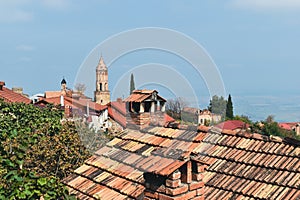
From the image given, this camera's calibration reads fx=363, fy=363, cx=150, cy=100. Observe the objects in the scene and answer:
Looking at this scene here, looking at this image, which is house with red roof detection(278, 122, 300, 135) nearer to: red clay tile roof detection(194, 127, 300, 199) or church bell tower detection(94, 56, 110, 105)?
red clay tile roof detection(194, 127, 300, 199)

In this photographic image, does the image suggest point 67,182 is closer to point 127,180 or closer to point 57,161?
point 127,180

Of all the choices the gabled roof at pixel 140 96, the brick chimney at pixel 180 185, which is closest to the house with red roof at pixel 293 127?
the gabled roof at pixel 140 96

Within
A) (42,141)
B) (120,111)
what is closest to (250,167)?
(120,111)

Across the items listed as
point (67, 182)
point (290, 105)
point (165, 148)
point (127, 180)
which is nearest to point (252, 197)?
point (165, 148)

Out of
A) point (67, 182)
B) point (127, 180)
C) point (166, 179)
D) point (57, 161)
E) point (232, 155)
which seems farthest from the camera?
point (57, 161)

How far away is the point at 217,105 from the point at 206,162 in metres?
0.94

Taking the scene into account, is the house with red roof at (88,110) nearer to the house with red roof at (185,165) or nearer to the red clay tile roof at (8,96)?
the house with red roof at (185,165)

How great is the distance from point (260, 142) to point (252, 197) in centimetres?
127

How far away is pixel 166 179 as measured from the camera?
171 inches

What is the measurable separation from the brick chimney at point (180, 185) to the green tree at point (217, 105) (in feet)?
4.19

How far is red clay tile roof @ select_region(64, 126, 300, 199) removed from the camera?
17.0 feet

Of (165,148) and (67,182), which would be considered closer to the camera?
(165,148)

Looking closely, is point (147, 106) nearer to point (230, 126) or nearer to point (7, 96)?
point (7, 96)

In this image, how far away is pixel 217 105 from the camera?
5957mm
